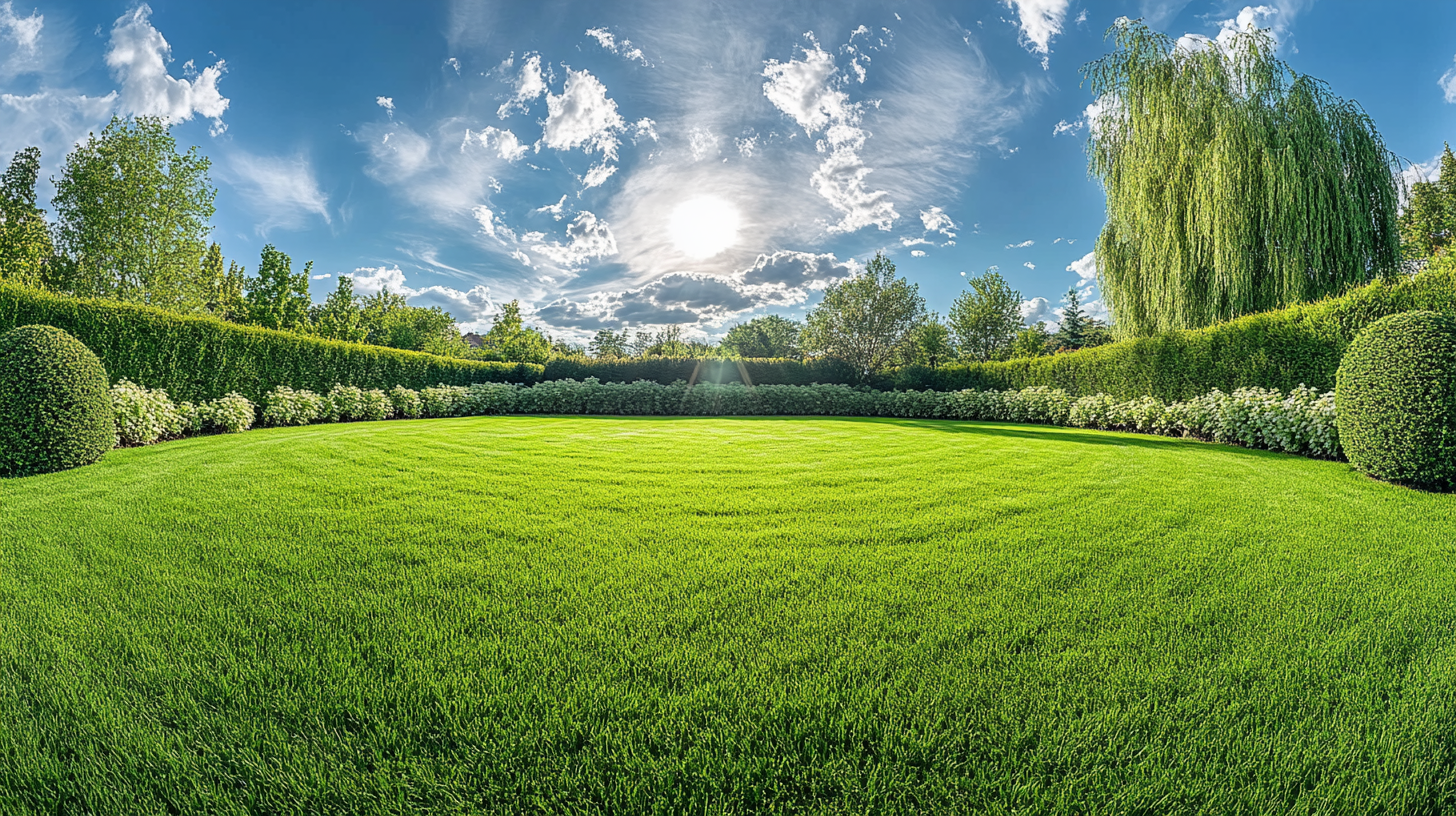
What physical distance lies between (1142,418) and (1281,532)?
7.90 meters

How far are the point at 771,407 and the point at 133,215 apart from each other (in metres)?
25.5

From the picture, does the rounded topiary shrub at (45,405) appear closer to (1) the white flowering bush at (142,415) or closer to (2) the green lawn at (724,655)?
(1) the white flowering bush at (142,415)

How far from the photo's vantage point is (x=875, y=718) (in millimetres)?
1683

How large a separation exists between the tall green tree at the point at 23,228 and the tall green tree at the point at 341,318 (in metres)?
10.3

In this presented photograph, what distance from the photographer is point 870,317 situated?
31703mm

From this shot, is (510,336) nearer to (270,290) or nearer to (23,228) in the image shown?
(270,290)

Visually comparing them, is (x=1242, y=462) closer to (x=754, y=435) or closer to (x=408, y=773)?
(x=754, y=435)

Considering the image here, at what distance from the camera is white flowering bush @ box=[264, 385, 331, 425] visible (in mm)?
10727

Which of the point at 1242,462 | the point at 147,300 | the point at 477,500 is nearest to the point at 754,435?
the point at 477,500

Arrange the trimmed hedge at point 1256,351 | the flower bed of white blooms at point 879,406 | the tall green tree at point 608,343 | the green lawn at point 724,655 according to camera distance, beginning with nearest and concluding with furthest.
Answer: the green lawn at point 724,655, the trimmed hedge at point 1256,351, the flower bed of white blooms at point 879,406, the tall green tree at point 608,343

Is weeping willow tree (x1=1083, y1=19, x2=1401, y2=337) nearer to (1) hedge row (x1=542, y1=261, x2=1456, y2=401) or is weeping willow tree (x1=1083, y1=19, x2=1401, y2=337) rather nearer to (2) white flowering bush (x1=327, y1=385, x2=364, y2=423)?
(1) hedge row (x1=542, y1=261, x2=1456, y2=401)

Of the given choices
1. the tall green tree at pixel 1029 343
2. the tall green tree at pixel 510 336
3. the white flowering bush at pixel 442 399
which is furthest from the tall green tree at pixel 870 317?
the white flowering bush at pixel 442 399

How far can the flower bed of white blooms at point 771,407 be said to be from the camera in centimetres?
724

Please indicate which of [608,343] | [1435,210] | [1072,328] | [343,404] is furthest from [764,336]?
[343,404]
